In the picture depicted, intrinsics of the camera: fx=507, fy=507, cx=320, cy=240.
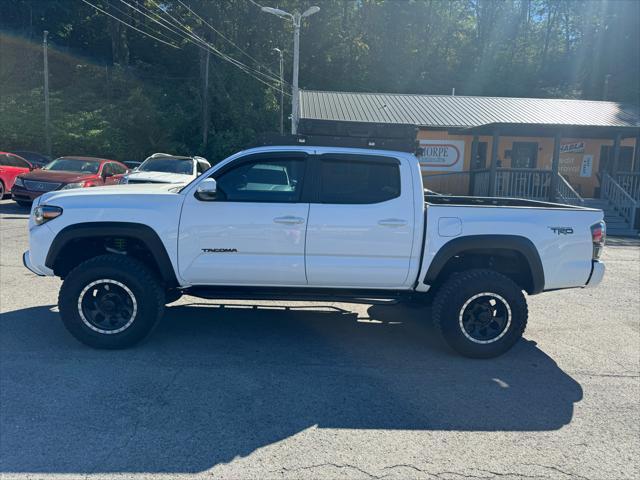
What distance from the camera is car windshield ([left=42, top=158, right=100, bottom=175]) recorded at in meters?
14.6

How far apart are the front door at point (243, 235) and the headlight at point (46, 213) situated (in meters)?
1.17

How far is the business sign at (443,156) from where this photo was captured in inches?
822

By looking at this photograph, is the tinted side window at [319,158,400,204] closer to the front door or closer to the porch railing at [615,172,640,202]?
the front door

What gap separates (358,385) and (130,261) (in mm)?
2402

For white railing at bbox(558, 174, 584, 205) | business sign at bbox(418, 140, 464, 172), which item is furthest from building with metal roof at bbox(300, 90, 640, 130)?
white railing at bbox(558, 174, 584, 205)

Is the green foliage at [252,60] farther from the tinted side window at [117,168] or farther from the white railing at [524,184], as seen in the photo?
the white railing at [524,184]

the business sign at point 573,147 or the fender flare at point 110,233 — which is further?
the business sign at point 573,147

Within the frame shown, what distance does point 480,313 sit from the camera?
16.0 ft

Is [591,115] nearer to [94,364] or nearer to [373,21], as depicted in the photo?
[94,364]

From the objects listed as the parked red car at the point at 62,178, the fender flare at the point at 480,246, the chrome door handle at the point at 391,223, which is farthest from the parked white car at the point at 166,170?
the fender flare at the point at 480,246

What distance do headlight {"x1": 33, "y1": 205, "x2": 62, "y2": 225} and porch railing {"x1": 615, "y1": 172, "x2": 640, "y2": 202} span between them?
1956cm

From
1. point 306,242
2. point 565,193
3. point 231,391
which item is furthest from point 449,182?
point 231,391

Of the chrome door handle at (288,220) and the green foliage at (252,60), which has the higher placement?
the green foliage at (252,60)

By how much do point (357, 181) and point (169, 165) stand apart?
9790 mm
